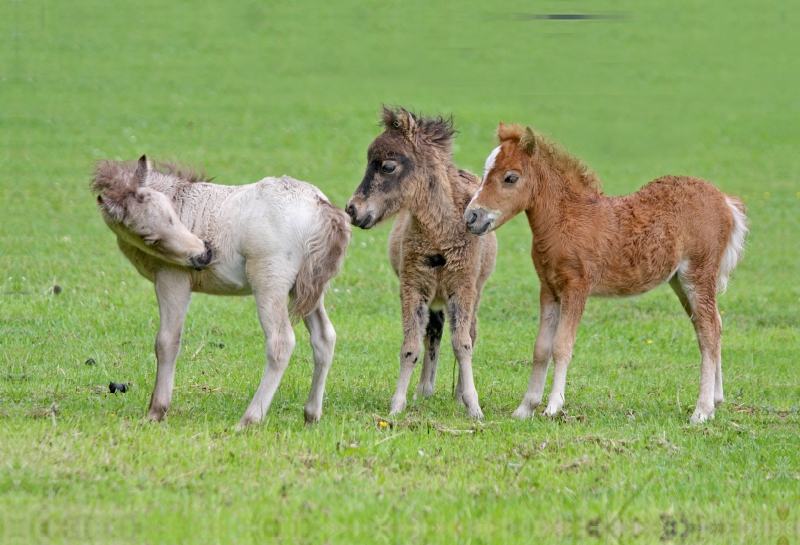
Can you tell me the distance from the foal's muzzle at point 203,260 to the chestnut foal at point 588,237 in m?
2.25

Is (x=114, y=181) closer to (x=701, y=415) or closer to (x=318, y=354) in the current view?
(x=318, y=354)

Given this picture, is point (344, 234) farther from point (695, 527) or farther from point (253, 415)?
point (695, 527)

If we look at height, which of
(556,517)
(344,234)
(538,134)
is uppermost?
(538,134)

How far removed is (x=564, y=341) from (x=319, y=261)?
2.29m

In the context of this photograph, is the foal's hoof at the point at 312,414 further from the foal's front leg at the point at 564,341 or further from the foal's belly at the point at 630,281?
the foal's belly at the point at 630,281

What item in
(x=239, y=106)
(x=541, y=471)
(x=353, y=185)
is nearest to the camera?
(x=541, y=471)

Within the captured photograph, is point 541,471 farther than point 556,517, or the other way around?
point 541,471

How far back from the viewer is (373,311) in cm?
1306

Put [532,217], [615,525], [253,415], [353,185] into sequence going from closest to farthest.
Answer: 1. [615,525]
2. [253,415]
3. [532,217]
4. [353,185]

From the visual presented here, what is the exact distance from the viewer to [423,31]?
27953 mm

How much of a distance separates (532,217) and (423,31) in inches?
823

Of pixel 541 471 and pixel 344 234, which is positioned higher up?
pixel 344 234

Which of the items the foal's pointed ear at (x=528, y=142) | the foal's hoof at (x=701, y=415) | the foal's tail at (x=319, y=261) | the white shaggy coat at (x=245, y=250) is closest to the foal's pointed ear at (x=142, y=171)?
the white shaggy coat at (x=245, y=250)

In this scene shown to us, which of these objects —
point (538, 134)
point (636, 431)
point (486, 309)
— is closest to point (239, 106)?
point (486, 309)
